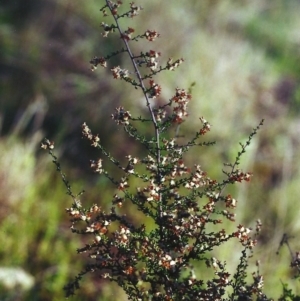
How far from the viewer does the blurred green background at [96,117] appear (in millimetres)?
3754

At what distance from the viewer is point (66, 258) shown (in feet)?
12.0

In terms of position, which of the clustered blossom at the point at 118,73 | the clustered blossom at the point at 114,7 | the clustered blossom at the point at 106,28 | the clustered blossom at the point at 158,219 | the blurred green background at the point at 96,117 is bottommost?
the clustered blossom at the point at 158,219

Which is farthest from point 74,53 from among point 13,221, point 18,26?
point 13,221

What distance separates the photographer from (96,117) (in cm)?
572

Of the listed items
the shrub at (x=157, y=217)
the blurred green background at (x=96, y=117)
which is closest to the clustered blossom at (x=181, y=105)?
the shrub at (x=157, y=217)

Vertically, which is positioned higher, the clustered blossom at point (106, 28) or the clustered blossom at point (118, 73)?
the clustered blossom at point (106, 28)

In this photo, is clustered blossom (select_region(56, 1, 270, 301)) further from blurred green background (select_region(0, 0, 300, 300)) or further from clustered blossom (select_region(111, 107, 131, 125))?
blurred green background (select_region(0, 0, 300, 300))

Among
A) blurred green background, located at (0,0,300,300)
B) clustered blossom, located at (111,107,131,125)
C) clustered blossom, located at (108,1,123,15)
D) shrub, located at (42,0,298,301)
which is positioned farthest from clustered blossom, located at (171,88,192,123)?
blurred green background, located at (0,0,300,300)

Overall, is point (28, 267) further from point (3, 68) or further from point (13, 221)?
point (3, 68)

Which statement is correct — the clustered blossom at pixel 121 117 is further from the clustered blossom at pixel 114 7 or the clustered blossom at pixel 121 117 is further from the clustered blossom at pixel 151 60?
the clustered blossom at pixel 114 7

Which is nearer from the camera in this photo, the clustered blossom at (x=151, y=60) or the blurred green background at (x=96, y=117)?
the clustered blossom at (x=151, y=60)

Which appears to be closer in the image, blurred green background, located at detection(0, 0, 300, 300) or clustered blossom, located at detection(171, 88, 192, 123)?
clustered blossom, located at detection(171, 88, 192, 123)

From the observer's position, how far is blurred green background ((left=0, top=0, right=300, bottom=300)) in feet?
12.3

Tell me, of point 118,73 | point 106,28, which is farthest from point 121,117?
point 106,28
